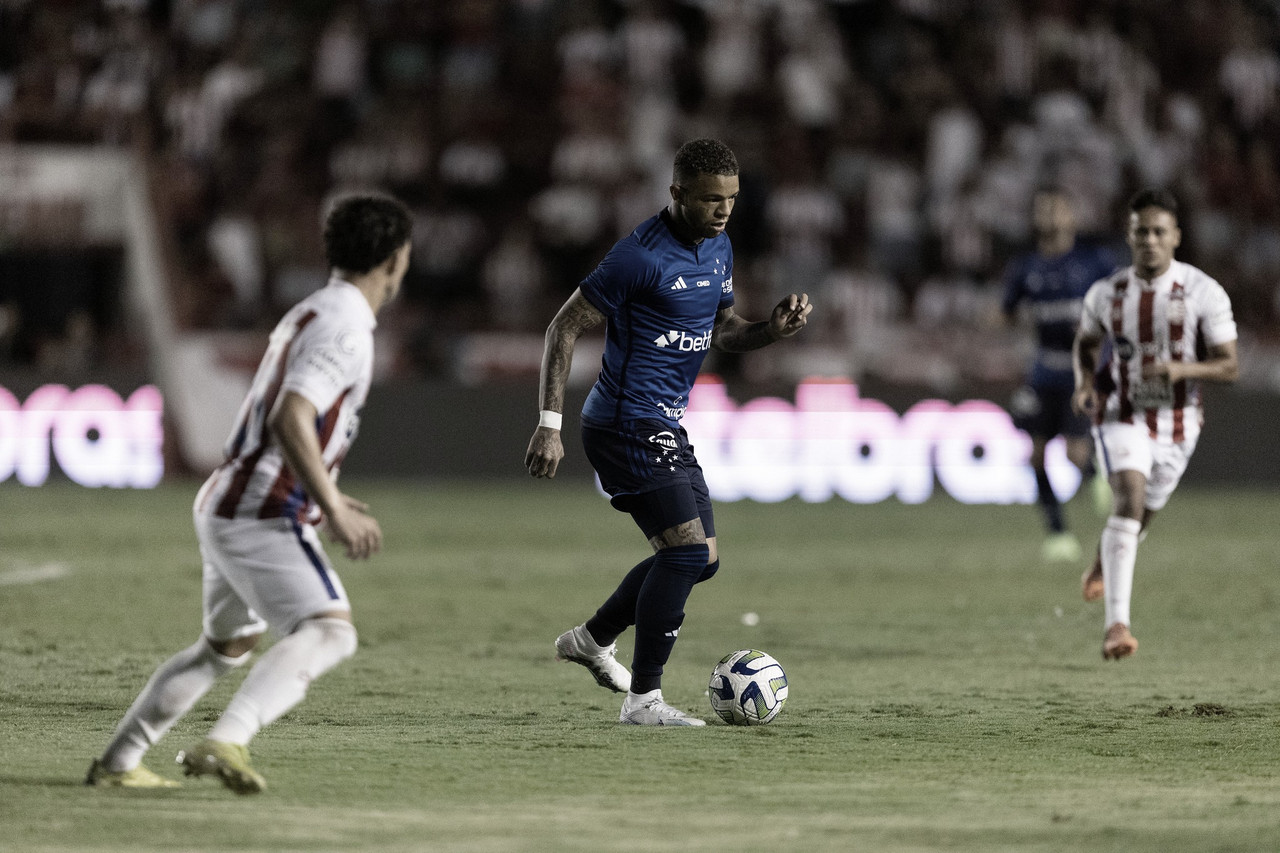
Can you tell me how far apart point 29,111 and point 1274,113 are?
1537 centimetres

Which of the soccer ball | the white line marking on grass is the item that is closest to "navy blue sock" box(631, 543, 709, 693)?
the soccer ball

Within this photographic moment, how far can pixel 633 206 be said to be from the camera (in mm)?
21172

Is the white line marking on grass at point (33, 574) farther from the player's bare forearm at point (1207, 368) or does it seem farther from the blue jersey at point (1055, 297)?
the player's bare forearm at point (1207, 368)

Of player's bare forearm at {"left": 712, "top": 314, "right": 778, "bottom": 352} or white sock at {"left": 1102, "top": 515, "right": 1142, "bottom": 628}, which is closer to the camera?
player's bare forearm at {"left": 712, "top": 314, "right": 778, "bottom": 352}

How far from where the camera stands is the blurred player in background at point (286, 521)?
5121 millimetres

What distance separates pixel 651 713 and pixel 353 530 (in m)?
2.11

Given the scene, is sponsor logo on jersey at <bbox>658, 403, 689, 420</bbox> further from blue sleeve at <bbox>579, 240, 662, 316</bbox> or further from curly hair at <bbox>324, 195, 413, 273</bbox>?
curly hair at <bbox>324, 195, 413, 273</bbox>

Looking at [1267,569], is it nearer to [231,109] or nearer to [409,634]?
[409,634]

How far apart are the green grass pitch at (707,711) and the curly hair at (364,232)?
1.57 metres

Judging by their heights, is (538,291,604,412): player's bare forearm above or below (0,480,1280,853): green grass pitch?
above

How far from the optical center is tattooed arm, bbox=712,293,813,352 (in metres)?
7.01

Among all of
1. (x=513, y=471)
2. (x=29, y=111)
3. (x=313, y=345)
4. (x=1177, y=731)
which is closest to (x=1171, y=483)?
(x=1177, y=731)

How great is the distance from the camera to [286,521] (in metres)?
5.29

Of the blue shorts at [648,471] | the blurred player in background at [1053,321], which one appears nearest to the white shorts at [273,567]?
the blue shorts at [648,471]
